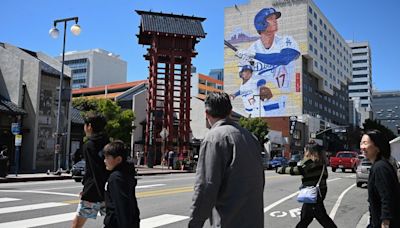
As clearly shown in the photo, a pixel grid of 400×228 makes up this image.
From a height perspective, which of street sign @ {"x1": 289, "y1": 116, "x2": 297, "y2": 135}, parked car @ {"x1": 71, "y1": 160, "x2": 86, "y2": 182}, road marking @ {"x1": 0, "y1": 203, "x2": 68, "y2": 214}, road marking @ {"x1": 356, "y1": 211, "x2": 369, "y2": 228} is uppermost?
street sign @ {"x1": 289, "y1": 116, "x2": 297, "y2": 135}

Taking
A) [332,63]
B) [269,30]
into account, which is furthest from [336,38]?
[269,30]

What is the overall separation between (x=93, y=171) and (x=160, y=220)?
4.37m

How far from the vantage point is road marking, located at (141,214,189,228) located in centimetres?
865

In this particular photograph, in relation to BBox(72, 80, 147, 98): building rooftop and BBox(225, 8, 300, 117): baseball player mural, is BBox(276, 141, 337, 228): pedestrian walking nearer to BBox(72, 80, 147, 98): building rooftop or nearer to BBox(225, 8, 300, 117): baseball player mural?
BBox(72, 80, 147, 98): building rooftop

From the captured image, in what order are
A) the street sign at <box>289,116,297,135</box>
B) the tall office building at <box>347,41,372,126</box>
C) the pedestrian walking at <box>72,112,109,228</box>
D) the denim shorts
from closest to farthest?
the pedestrian walking at <box>72,112,109,228</box> < the denim shorts < the street sign at <box>289,116,297,135</box> < the tall office building at <box>347,41,372,126</box>

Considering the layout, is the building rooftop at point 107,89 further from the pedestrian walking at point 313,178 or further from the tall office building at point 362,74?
the tall office building at point 362,74

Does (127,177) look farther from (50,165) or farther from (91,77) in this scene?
(91,77)

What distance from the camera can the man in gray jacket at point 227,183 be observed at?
3.19 metres

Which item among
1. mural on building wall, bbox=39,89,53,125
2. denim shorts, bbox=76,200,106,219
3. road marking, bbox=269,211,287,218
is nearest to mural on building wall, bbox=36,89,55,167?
mural on building wall, bbox=39,89,53,125

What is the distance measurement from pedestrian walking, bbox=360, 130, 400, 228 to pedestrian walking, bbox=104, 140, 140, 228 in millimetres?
2309

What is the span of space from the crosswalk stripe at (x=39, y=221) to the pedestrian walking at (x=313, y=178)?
15.6 feet

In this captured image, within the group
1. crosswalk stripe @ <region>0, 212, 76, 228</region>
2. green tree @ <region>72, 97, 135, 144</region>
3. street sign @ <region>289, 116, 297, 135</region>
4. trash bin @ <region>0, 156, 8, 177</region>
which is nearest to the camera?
crosswalk stripe @ <region>0, 212, 76, 228</region>

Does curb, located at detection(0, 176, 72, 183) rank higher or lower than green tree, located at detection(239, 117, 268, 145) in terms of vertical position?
lower

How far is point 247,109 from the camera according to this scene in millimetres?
98875
